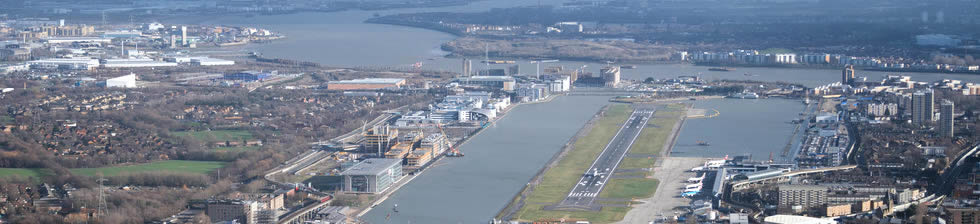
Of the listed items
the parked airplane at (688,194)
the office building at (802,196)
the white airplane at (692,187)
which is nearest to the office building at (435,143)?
the white airplane at (692,187)

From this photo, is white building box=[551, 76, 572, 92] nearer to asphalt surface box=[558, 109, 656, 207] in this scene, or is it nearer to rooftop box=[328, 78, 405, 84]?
rooftop box=[328, 78, 405, 84]

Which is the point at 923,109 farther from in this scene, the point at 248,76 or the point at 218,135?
the point at 248,76

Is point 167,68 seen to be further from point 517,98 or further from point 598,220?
point 598,220

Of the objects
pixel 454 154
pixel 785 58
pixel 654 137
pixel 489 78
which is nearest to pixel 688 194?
pixel 454 154

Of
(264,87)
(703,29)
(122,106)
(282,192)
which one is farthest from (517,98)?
(703,29)

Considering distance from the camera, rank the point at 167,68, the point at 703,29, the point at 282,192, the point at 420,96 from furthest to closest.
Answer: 1. the point at 703,29
2. the point at 167,68
3. the point at 420,96
4. the point at 282,192

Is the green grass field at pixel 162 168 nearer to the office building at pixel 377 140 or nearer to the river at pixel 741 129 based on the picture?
the office building at pixel 377 140

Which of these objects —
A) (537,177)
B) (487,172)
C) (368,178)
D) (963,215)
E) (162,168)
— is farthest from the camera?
(487,172)

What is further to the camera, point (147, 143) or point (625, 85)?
point (625, 85)
